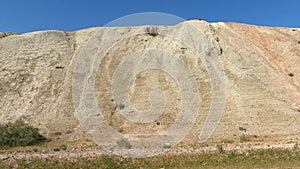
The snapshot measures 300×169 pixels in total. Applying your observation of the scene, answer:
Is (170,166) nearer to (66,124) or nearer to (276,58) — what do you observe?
(66,124)

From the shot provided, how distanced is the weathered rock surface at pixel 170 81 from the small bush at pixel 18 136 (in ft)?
8.90

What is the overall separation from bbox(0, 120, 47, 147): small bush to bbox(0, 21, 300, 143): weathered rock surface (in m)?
2.71

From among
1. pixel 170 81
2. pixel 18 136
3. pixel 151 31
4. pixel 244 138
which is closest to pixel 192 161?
pixel 244 138

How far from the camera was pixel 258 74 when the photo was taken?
161 feet

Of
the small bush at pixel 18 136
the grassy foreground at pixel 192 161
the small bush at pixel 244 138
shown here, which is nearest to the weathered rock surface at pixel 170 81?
the small bush at pixel 244 138

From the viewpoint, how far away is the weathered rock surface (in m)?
41.8

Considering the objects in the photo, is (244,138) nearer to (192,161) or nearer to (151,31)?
(192,161)

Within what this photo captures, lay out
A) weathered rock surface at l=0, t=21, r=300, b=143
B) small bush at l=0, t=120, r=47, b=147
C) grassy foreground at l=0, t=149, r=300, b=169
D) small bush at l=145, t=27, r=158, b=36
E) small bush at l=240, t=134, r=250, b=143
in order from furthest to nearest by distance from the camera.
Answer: small bush at l=145, t=27, r=158, b=36
weathered rock surface at l=0, t=21, r=300, b=143
small bush at l=0, t=120, r=47, b=147
small bush at l=240, t=134, r=250, b=143
grassy foreground at l=0, t=149, r=300, b=169

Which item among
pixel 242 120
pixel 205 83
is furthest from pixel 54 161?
pixel 205 83

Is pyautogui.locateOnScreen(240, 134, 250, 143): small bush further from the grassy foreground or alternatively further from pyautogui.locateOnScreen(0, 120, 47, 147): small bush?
pyautogui.locateOnScreen(0, 120, 47, 147): small bush

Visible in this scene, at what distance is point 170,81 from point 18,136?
18.8 meters

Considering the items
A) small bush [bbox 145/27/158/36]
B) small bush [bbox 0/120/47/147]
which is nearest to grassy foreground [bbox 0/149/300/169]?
small bush [bbox 0/120/47/147]

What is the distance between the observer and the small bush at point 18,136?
121 feet

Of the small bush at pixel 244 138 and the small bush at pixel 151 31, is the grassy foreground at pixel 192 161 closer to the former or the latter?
the small bush at pixel 244 138
